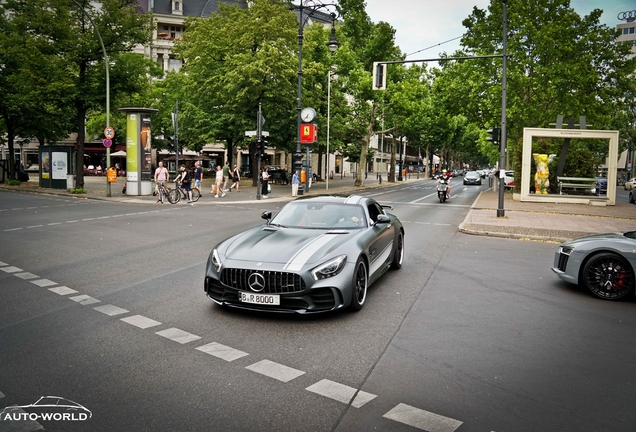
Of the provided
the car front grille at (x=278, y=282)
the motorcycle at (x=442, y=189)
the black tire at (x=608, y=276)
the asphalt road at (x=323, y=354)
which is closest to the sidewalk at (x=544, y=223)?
the motorcycle at (x=442, y=189)

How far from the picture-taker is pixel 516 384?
14.5 ft

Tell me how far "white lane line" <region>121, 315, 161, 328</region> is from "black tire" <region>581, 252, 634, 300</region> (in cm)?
590

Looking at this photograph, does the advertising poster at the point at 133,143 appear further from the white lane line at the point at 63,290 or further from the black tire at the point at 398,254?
the black tire at the point at 398,254

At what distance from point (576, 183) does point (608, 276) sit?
2465cm

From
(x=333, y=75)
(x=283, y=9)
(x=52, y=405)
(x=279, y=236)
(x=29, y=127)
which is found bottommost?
(x=52, y=405)

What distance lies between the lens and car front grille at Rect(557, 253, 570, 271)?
786 cm

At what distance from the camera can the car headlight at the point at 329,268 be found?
5949mm

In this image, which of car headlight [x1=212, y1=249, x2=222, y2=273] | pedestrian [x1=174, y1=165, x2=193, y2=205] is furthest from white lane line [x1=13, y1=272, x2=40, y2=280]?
pedestrian [x1=174, y1=165, x2=193, y2=205]

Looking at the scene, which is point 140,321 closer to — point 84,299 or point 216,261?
point 216,261

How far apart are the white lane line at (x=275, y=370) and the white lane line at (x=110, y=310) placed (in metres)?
2.47

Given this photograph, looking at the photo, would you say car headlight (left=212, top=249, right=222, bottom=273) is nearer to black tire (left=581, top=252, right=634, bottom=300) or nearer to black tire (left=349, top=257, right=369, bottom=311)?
black tire (left=349, top=257, right=369, bottom=311)

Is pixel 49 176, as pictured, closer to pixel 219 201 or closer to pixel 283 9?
pixel 219 201

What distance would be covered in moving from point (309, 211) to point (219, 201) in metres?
18.4

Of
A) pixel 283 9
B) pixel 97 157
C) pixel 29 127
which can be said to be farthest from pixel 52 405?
pixel 97 157
